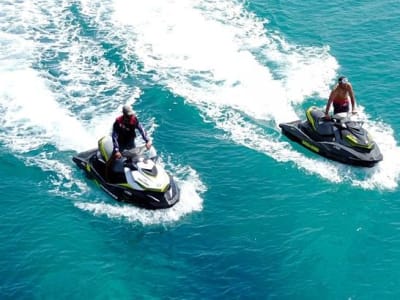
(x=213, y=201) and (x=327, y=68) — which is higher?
(x=327, y=68)

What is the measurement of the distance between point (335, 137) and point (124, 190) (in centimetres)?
869

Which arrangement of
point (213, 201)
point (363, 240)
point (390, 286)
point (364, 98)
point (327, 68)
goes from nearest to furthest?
point (390, 286) < point (363, 240) < point (213, 201) < point (364, 98) < point (327, 68)

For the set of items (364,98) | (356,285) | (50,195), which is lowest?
(50,195)

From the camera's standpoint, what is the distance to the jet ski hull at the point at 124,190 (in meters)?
23.5

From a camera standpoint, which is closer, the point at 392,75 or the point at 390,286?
the point at 390,286

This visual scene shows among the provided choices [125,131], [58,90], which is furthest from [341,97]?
[58,90]

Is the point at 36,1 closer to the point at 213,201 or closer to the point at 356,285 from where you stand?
the point at 213,201

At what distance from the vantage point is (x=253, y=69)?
32.6 metres

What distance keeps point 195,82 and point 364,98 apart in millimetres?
7780

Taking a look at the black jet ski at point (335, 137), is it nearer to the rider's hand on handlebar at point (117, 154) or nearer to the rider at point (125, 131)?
the rider at point (125, 131)

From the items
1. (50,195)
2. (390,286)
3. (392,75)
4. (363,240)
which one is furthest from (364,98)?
(50,195)

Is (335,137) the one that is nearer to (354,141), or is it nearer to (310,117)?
(354,141)

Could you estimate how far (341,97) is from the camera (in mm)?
26953

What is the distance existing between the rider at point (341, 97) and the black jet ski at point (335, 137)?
0.47 metres
